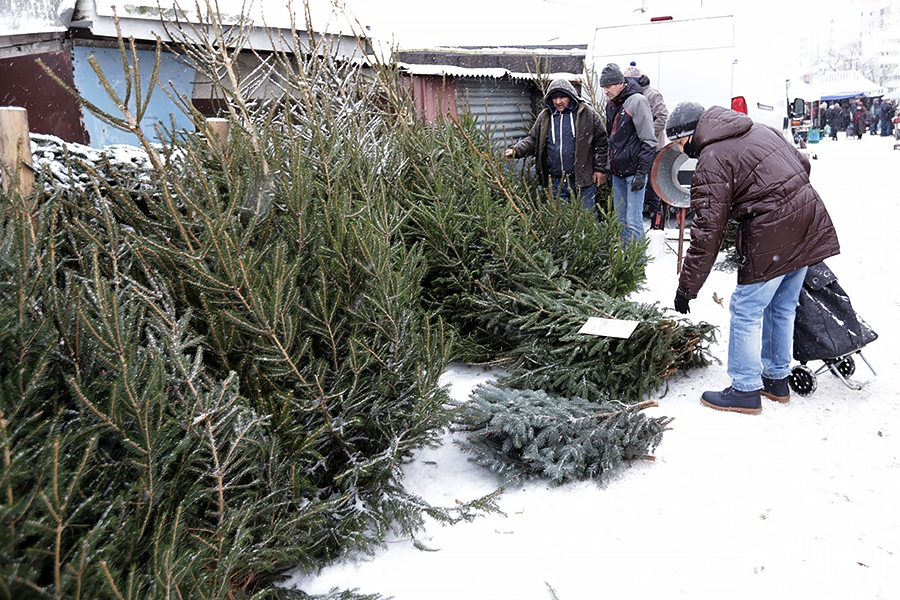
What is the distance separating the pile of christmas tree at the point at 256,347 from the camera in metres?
1.76

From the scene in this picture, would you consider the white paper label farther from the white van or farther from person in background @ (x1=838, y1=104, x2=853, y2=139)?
person in background @ (x1=838, y1=104, x2=853, y2=139)

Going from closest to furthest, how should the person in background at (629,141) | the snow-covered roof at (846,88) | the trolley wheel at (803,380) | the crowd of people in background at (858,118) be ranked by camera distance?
1. the trolley wheel at (803,380)
2. the person in background at (629,141)
3. the crowd of people in background at (858,118)
4. the snow-covered roof at (846,88)

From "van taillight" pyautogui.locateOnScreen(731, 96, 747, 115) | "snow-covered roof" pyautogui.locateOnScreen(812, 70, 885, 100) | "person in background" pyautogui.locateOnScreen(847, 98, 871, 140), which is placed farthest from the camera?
"snow-covered roof" pyautogui.locateOnScreen(812, 70, 885, 100)

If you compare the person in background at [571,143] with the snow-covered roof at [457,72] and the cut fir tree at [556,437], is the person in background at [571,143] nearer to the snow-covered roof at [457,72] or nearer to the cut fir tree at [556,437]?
the snow-covered roof at [457,72]

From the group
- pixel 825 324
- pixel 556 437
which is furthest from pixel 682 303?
pixel 556 437

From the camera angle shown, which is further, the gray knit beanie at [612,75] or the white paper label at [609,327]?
the gray knit beanie at [612,75]

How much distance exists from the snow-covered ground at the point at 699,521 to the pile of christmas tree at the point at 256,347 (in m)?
→ 0.18

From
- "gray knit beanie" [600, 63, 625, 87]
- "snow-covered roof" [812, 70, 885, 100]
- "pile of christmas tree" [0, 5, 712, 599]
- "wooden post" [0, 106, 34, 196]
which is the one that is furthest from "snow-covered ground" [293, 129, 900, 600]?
"snow-covered roof" [812, 70, 885, 100]

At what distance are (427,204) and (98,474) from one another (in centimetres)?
302

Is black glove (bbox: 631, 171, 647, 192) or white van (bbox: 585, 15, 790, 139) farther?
white van (bbox: 585, 15, 790, 139)

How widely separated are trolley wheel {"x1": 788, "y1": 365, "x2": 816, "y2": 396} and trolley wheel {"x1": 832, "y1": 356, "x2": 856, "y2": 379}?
17 centimetres

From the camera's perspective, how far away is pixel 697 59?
8.00 meters

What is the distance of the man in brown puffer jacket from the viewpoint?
3432mm

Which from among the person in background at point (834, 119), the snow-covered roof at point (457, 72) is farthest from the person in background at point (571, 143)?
the person in background at point (834, 119)
